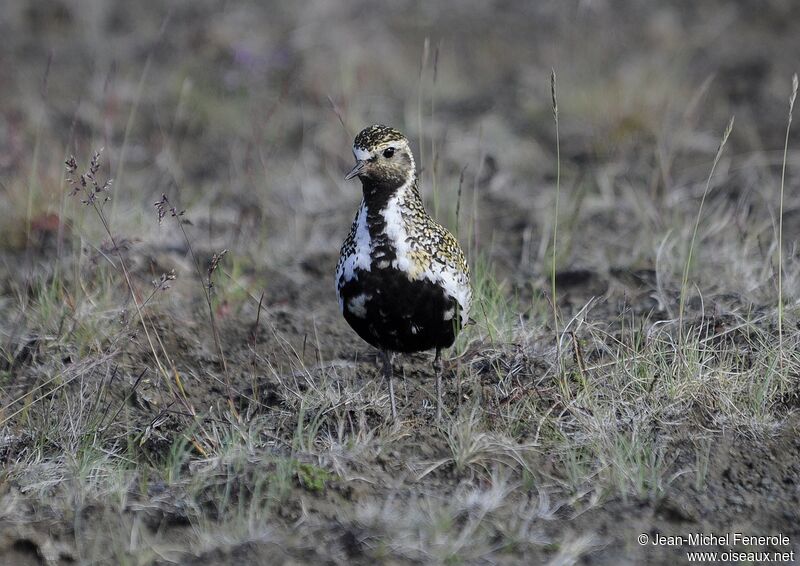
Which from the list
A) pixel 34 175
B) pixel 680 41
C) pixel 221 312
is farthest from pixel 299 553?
pixel 680 41

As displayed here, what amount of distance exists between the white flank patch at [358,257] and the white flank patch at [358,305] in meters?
0.07

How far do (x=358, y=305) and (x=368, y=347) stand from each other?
95 cm

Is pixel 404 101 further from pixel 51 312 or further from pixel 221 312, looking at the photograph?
pixel 51 312

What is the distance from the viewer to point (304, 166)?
7.57 m

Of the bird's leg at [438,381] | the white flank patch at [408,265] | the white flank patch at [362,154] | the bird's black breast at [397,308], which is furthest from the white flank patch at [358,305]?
the white flank patch at [362,154]

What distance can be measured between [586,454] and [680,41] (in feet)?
20.9

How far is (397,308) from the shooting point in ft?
13.7

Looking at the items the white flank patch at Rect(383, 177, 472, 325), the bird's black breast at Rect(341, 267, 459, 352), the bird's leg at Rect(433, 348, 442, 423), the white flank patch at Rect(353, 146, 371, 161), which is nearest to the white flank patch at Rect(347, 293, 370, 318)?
the bird's black breast at Rect(341, 267, 459, 352)

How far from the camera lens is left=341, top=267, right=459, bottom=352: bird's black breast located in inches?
164

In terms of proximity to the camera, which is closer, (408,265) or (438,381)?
(408,265)

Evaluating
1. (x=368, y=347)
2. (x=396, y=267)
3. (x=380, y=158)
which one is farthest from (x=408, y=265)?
(x=368, y=347)

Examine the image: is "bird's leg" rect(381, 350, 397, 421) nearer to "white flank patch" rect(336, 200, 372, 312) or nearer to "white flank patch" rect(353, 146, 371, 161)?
"white flank patch" rect(336, 200, 372, 312)

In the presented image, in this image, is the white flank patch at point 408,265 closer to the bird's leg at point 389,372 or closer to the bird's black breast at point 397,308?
the bird's black breast at point 397,308

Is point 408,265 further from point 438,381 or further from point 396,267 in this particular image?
point 438,381
